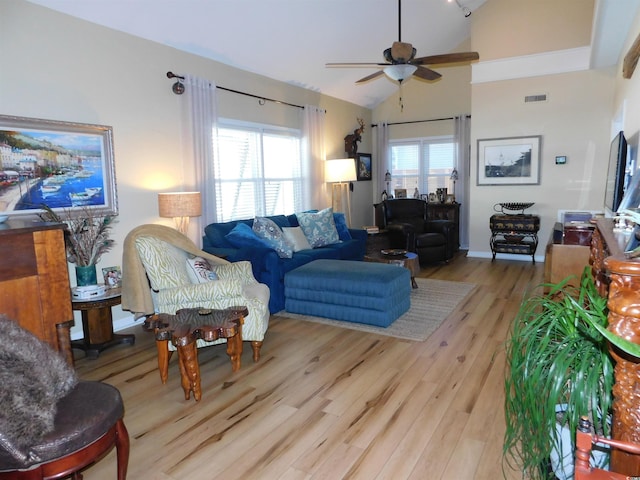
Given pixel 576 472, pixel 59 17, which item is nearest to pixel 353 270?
pixel 576 472

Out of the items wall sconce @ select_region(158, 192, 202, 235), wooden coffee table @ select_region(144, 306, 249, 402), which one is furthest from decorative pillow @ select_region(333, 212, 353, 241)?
wooden coffee table @ select_region(144, 306, 249, 402)

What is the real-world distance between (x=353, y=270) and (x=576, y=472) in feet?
9.79

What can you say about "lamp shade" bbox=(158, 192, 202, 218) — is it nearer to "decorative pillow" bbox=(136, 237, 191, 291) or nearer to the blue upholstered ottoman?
"decorative pillow" bbox=(136, 237, 191, 291)

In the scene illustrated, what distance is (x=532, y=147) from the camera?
20.8 feet

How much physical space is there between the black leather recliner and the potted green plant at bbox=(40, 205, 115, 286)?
4.04 m

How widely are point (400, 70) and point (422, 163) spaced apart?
14.0 ft

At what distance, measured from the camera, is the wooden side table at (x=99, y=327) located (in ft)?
11.0

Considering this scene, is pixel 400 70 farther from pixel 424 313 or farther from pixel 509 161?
pixel 509 161

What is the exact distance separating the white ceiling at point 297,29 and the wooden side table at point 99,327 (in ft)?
7.73

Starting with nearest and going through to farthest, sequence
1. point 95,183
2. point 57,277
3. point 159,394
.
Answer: point 57,277 → point 159,394 → point 95,183

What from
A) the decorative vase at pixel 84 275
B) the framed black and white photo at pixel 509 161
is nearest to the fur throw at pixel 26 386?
the decorative vase at pixel 84 275

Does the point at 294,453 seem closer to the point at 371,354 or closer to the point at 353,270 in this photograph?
the point at 371,354

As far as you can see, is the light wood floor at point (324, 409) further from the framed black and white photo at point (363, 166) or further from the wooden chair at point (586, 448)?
the framed black and white photo at point (363, 166)

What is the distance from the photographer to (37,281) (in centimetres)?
191
